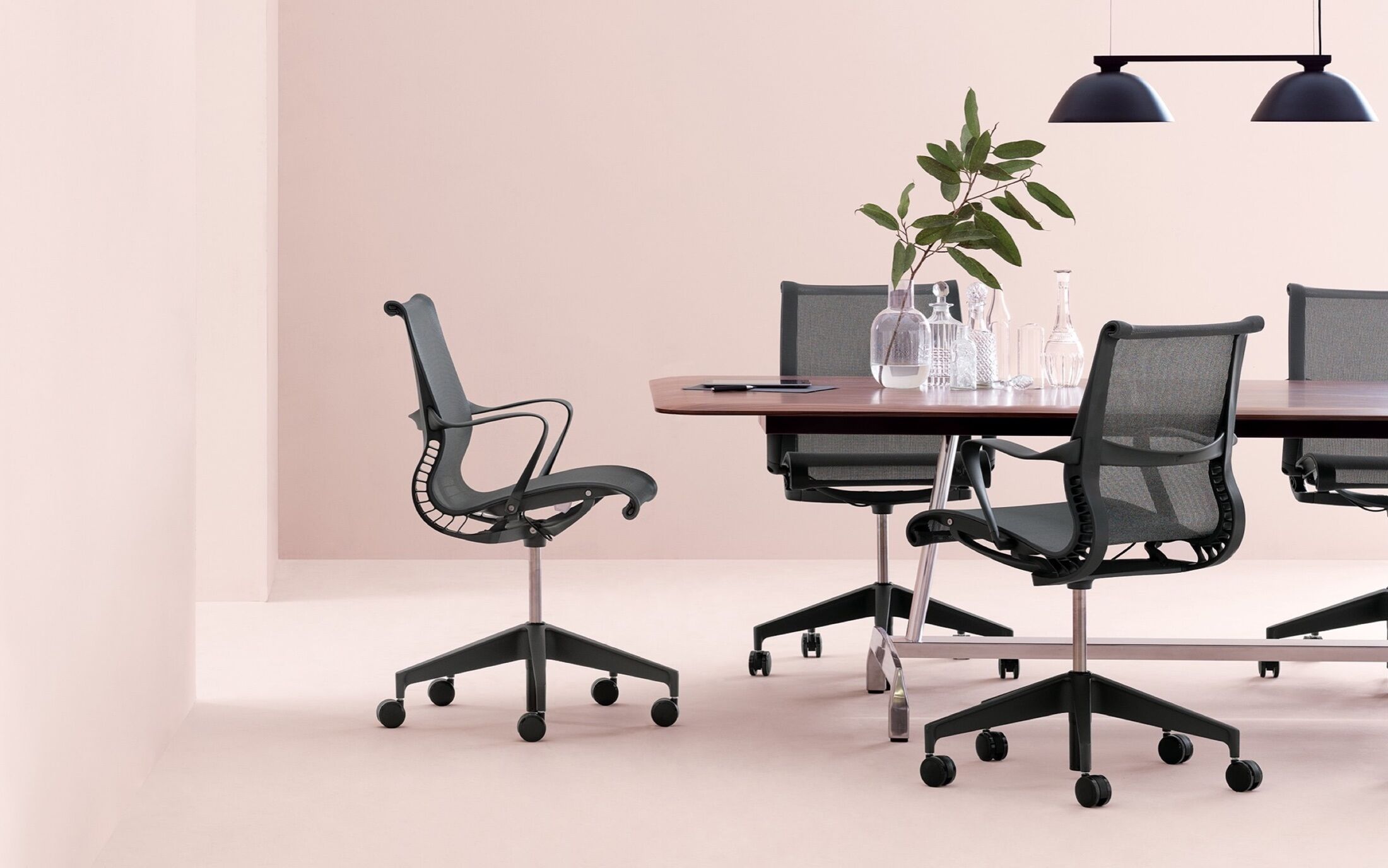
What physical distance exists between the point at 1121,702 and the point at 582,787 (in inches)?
46.4

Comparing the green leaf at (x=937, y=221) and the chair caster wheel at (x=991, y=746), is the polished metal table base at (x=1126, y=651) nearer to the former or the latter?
the chair caster wheel at (x=991, y=746)

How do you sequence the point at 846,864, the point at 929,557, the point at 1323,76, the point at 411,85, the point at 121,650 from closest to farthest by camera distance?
the point at 846,864 < the point at 121,650 < the point at 929,557 < the point at 1323,76 < the point at 411,85

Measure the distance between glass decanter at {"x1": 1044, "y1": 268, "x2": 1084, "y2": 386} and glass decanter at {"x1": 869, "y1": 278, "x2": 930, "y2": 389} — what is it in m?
0.35

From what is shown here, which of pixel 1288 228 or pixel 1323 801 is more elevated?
pixel 1288 228

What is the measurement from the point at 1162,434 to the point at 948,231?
90 centimetres

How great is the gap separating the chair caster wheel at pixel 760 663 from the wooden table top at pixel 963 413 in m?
1.01

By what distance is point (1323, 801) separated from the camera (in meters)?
2.98

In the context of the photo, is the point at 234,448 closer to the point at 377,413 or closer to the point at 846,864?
the point at 377,413

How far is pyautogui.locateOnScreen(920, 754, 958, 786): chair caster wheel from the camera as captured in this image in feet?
10.0

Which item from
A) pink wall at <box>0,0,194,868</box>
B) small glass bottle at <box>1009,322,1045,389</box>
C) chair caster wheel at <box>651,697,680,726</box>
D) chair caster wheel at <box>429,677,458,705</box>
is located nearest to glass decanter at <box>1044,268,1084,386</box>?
small glass bottle at <box>1009,322,1045,389</box>

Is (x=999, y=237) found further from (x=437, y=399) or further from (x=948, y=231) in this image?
(x=437, y=399)

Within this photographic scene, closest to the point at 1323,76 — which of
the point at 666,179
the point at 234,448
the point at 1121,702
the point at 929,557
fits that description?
the point at 929,557

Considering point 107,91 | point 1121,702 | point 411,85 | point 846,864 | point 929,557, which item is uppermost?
point 411,85

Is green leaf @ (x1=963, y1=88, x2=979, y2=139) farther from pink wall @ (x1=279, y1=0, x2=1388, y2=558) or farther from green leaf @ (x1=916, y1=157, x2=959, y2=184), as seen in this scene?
pink wall @ (x1=279, y1=0, x2=1388, y2=558)
